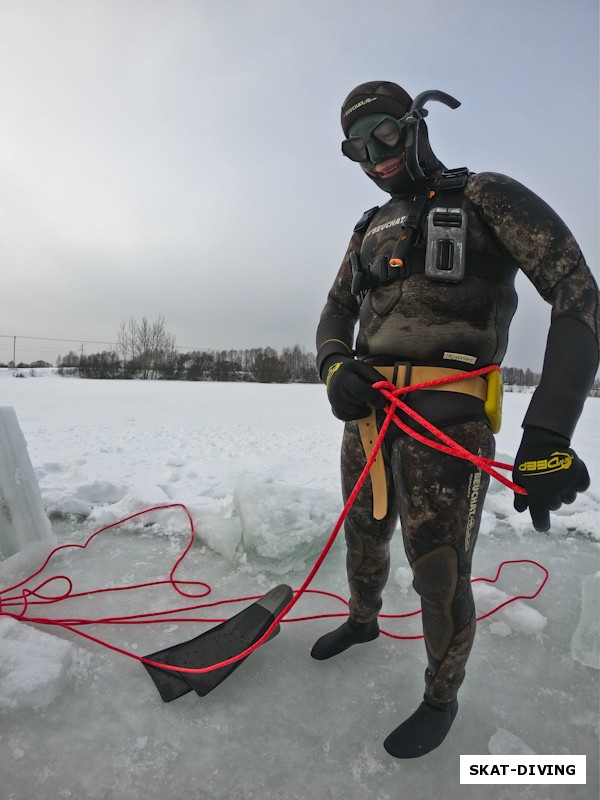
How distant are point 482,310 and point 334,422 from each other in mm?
9151

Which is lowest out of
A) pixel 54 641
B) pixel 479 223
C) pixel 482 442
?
pixel 54 641

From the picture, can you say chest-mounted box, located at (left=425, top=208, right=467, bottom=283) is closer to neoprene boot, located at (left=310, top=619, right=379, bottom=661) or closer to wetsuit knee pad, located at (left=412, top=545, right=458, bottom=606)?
wetsuit knee pad, located at (left=412, top=545, right=458, bottom=606)

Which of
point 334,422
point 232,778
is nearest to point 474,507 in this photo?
point 232,778

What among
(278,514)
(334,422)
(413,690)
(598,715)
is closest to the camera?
(598,715)

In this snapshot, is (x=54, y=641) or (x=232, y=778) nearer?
(x=232, y=778)

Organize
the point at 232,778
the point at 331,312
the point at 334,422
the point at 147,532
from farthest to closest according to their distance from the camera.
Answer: the point at 334,422 < the point at 147,532 < the point at 331,312 < the point at 232,778

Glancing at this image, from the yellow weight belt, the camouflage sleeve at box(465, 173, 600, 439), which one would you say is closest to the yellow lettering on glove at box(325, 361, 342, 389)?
the yellow weight belt

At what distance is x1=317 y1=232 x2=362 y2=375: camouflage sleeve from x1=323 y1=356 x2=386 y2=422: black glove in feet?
0.95

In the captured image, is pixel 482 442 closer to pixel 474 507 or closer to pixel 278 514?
pixel 474 507

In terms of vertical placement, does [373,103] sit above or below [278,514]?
above

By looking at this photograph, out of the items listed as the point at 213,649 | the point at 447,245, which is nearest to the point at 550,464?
the point at 447,245

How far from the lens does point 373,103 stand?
1605mm

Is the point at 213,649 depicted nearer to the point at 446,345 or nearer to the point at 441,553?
the point at 441,553

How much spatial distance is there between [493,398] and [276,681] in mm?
1409
